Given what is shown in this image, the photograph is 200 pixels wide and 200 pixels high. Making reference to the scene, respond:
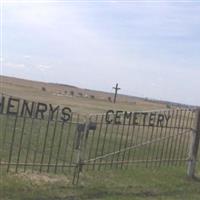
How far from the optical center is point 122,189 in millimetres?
11664

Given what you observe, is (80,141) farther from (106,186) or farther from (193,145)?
(193,145)

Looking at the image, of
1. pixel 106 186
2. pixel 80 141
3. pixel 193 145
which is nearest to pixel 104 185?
pixel 106 186

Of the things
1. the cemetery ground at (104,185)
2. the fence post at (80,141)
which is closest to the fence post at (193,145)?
the cemetery ground at (104,185)

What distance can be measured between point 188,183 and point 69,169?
9.09 feet

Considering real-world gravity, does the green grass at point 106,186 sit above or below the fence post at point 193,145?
below

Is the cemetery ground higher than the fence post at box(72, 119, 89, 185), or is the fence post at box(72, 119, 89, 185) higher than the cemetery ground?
the fence post at box(72, 119, 89, 185)

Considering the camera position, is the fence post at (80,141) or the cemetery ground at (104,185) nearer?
the cemetery ground at (104,185)

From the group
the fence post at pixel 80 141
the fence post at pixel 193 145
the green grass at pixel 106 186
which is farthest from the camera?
the fence post at pixel 193 145

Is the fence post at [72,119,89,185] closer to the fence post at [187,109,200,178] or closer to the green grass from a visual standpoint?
the green grass


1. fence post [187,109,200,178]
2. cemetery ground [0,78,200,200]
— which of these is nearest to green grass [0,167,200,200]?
cemetery ground [0,78,200,200]

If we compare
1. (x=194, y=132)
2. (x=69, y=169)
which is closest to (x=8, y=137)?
(x=69, y=169)

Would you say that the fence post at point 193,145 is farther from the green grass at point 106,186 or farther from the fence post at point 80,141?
the fence post at point 80,141

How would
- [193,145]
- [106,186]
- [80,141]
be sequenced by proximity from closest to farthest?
[80,141]
[106,186]
[193,145]

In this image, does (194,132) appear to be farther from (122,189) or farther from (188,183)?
(122,189)
